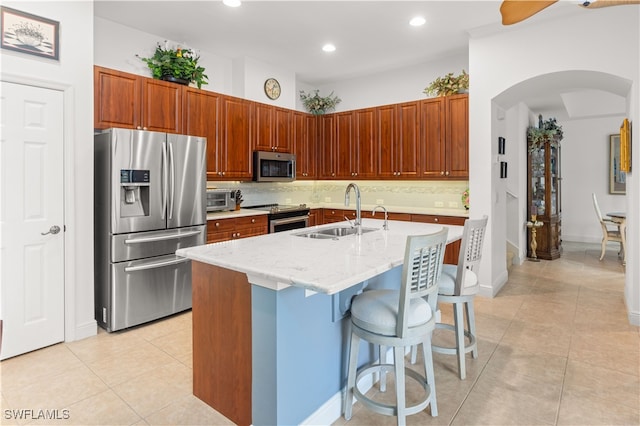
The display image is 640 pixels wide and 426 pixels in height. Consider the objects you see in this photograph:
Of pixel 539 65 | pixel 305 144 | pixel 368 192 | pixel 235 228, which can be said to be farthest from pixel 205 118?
pixel 539 65

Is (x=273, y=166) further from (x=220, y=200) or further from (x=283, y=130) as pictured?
(x=220, y=200)

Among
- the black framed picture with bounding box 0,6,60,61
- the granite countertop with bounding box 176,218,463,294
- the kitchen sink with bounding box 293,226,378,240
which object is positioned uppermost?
the black framed picture with bounding box 0,6,60,61

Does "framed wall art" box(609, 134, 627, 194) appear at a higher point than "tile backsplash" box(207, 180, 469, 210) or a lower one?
higher

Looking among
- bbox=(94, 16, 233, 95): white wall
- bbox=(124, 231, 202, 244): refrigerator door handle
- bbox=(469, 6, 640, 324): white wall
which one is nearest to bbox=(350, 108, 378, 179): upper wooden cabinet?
bbox=(469, 6, 640, 324): white wall

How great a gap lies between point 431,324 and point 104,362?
2.39 meters

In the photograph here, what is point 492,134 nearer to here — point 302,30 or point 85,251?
point 302,30

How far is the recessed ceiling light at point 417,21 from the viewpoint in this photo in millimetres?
3992

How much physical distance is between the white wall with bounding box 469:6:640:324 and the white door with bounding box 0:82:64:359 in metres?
4.21

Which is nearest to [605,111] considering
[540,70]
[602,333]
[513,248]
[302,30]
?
[513,248]

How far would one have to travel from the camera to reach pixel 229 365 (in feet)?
6.65

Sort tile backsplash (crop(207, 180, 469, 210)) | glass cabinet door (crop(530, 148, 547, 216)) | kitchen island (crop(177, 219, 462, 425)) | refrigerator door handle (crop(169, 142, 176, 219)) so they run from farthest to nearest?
glass cabinet door (crop(530, 148, 547, 216))
tile backsplash (crop(207, 180, 469, 210))
refrigerator door handle (crop(169, 142, 176, 219))
kitchen island (crop(177, 219, 462, 425))

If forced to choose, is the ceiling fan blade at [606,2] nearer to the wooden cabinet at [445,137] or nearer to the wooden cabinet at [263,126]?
the wooden cabinet at [445,137]

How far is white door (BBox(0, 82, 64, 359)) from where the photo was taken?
2785mm

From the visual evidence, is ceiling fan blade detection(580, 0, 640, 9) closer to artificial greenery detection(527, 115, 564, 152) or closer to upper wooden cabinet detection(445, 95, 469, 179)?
upper wooden cabinet detection(445, 95, 469, 179)
